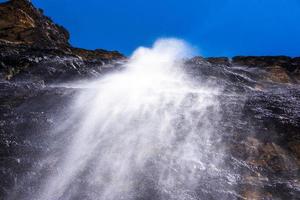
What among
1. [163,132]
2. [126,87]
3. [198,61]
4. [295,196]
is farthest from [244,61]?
[295,196]

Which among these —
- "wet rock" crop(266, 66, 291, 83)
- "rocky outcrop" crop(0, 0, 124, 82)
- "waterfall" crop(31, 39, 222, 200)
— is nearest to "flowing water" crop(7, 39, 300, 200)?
"waterfall" crop(31, 39, 222, 200)

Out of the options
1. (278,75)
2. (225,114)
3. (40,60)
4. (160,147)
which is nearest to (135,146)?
(160,147)

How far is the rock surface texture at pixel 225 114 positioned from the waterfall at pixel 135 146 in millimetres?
544

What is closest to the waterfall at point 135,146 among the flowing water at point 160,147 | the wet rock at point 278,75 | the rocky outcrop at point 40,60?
the flowing water at point 160,147

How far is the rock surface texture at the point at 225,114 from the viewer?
11.3 metres

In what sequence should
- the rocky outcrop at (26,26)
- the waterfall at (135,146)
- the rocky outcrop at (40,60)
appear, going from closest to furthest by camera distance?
the waterfall at (135,146)
the rocky outcrop at (40,60)
the rocky outcrop at (26,26)

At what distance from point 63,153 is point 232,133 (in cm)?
592

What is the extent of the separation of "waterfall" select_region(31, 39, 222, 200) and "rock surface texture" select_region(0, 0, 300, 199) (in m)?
0.54

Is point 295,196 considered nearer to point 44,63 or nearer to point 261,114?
point 261,114

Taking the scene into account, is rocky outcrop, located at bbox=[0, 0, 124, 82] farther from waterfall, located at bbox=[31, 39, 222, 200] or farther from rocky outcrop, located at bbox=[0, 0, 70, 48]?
waterfall, located at bbox=[31, 39, 222, 200]

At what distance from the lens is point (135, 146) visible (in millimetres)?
12789

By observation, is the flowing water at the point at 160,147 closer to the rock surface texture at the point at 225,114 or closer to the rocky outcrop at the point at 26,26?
the rock surface texture at the point at 225,114

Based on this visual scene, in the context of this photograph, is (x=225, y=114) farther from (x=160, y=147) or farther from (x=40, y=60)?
(x=40, y=60)

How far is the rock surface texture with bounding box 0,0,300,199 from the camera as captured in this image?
445 inches
